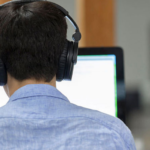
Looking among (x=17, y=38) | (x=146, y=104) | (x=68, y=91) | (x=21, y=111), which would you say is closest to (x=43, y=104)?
(x=21, y=111)

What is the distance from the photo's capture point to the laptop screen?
954mm

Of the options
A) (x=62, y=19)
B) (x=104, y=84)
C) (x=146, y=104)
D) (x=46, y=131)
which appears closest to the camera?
(x=46, y=131)

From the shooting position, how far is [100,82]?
3.16ft

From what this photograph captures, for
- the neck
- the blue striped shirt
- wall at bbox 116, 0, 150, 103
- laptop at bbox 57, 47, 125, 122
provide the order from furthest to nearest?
wall at bbox 116, 0, 150, 103 < laptop at bbox 57, 47, 125, 122 < the neck < the blue striped shirt

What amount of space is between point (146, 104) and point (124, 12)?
1.43 metres

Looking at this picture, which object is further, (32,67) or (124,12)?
(124,12)

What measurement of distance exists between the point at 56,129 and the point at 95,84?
40cm

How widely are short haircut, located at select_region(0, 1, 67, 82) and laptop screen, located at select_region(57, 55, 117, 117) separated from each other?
0.29m

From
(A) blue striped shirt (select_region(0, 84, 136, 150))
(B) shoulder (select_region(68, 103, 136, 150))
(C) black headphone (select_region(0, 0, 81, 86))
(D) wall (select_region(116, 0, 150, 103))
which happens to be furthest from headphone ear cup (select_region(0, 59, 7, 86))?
(D) wall (select_region(116, 0, 150, 103))

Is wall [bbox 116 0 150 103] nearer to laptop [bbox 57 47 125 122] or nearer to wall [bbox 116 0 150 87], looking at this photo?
wall [bbox 116 0 150 87]

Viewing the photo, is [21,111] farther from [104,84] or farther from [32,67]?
[104,84]

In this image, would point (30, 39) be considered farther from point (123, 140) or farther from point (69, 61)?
point (123, 140)


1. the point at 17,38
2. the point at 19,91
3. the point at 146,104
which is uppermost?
the point at 17,38

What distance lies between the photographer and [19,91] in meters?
0.64
